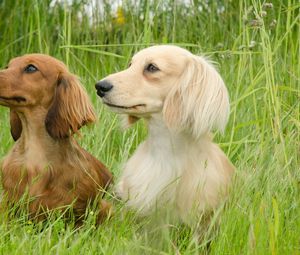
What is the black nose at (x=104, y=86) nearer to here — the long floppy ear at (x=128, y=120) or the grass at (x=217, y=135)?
the long floppy ear at (x=128, y=120)

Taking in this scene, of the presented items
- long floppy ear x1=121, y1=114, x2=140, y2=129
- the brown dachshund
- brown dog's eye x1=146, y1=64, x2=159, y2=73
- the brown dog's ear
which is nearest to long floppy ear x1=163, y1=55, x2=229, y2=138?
brown dog's eye x1=146, y1=64, x2=159, y2=73

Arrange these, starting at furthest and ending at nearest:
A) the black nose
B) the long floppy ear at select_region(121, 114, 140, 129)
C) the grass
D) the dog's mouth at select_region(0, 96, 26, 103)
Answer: the long floppy ear at select_region(121, 114, 140, 129) < the dog's mouth at select_region(0, 96, 26, 103) < the black nose < the grass

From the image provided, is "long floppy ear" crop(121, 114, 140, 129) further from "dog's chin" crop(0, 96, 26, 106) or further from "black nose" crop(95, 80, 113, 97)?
"dog's chin" crop(0, 96, 26, 106)

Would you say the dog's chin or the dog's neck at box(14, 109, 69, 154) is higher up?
the dog's chin

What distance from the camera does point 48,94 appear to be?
5.43 metres

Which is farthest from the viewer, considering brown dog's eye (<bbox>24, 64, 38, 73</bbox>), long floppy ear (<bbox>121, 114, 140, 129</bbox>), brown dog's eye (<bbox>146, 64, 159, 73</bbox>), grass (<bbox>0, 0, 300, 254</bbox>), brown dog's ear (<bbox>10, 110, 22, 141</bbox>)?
brown dog's ear (<bbox>10, 110, 22, 141</bbox>)

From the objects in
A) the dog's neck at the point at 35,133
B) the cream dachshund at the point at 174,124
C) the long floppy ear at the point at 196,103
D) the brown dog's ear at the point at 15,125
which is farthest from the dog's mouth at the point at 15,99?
the long floppy ear at the point at 196,103

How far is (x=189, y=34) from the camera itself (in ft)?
25.1

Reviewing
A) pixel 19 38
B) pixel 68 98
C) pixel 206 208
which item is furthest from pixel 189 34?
pixel 206 208

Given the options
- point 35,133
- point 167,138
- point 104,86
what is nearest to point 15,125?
point 35,133

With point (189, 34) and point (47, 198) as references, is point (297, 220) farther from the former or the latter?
point (189, 34)

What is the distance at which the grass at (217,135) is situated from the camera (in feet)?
14.5

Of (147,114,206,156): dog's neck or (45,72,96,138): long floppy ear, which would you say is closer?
(147,114,206,156): dog's neck

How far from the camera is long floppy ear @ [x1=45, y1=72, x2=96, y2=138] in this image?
5355 mm
